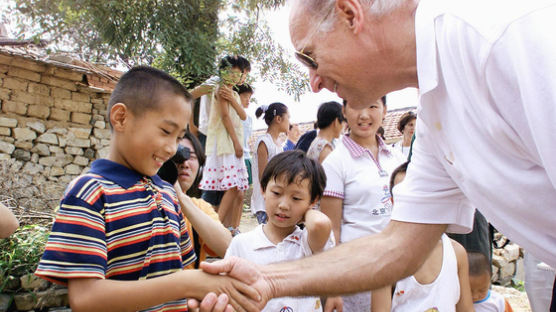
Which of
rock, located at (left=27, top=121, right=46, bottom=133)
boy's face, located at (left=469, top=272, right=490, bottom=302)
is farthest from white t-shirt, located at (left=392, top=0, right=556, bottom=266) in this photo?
rock, located at (left=27, top=121, right=46, bottom=133)

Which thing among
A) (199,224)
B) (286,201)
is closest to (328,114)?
(286,201)

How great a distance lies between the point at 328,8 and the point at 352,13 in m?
0.11

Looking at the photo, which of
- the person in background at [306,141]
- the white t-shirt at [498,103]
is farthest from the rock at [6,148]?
the white t-shirt at [498,103]

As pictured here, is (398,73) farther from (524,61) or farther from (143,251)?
(143,251)

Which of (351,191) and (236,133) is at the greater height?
(236,133)

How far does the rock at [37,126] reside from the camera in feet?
23.9

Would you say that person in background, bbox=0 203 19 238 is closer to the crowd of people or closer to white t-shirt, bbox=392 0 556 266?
the crowd of people

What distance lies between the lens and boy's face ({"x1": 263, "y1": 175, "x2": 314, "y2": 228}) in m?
2.39

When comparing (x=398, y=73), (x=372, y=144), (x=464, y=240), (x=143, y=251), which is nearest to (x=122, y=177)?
(x=143, y=251)

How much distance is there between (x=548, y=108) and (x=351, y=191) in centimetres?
227

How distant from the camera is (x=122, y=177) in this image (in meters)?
1.73

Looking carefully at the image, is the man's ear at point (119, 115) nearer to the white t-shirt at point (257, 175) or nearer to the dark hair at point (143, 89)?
the dark hair at point (143, 89)

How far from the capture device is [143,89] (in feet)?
6.31

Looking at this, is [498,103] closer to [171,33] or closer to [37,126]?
[171,33]
